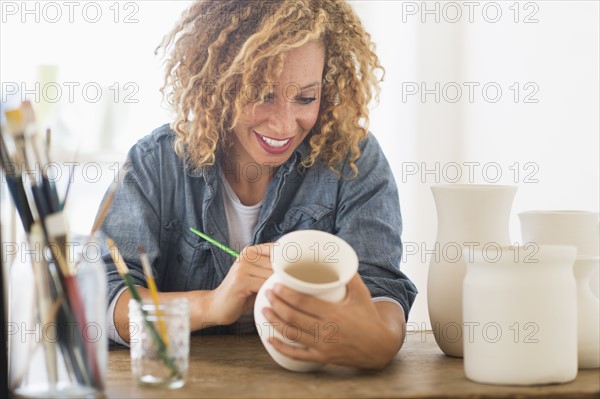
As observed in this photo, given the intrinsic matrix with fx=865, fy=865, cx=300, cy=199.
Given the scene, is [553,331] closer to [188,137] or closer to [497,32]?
[188,137]

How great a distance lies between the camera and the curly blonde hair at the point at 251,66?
1485 mm

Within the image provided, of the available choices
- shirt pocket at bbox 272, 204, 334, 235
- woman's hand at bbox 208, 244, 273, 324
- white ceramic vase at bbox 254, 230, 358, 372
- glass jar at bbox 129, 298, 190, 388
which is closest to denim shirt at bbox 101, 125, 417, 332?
shirt pocket at bbox 272, 204, 334, 235

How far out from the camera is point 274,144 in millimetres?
1505

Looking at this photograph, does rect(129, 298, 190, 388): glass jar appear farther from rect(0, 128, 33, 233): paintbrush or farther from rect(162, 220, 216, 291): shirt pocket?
rect(162, 220, 216, 291): shirt pocket

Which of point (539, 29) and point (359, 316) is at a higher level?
point (539, 29)

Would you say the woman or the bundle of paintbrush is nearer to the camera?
the bundle of paintbrush

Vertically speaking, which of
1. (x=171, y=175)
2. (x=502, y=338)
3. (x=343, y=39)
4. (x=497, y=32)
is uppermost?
(x=497, y=32)

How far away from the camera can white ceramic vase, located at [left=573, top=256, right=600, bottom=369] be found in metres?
1.15

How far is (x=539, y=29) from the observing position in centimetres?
236

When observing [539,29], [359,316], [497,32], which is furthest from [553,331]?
[497,32]

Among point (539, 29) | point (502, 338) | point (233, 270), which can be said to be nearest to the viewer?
point (502, 338)

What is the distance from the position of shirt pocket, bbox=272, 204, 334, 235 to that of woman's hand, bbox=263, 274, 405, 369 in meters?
0.39

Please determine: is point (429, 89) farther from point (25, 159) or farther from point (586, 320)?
point (25, 159)

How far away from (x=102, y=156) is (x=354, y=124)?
3.79 ft
